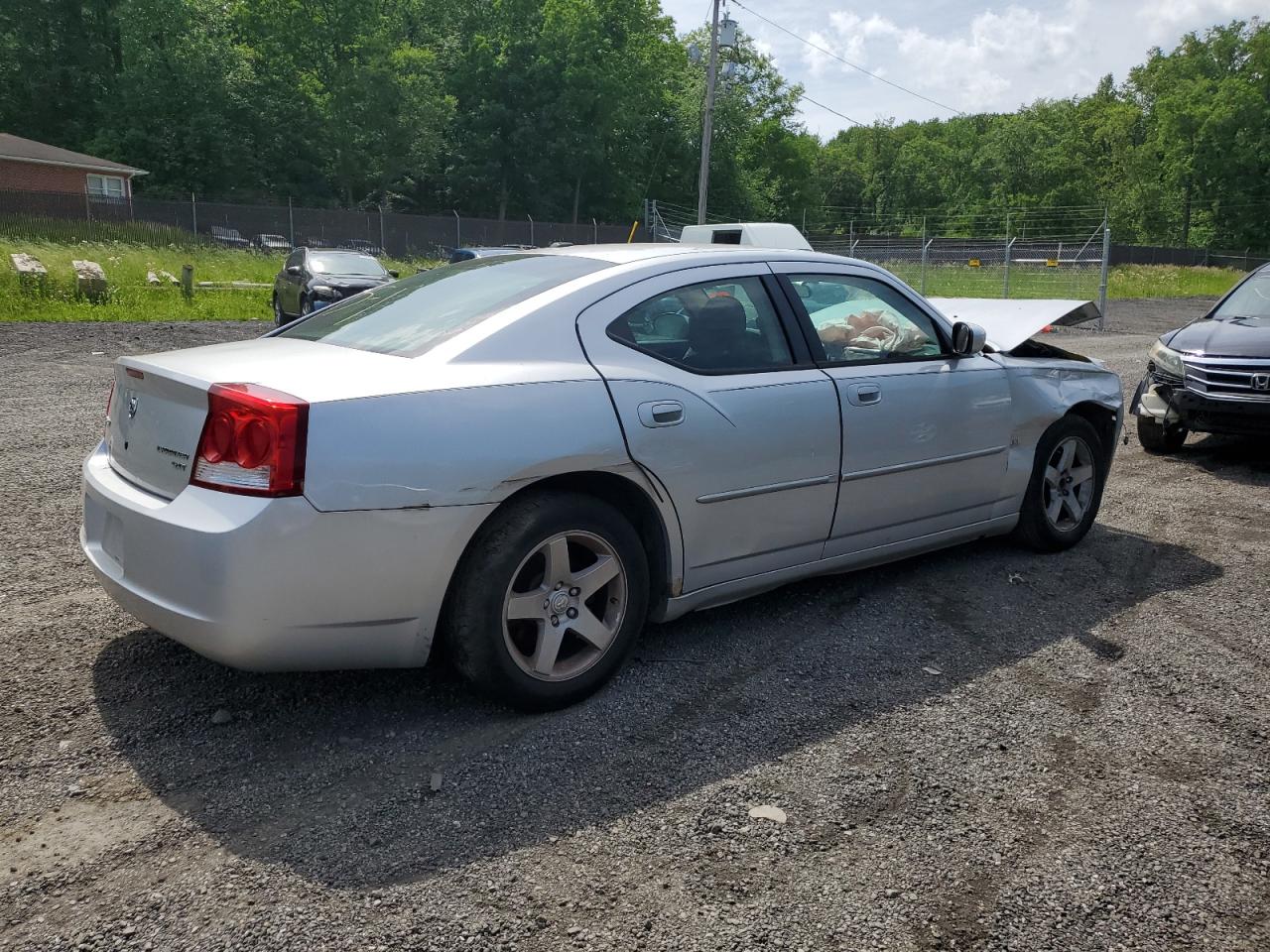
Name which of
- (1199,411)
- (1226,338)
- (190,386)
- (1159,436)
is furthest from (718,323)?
(1159,436)

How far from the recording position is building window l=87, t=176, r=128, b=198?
45.7 m

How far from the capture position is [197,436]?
3174 mm

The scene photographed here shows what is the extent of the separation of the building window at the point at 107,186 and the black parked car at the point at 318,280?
1193 inches

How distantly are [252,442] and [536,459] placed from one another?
856mm

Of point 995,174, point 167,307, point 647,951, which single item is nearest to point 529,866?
point 647,951

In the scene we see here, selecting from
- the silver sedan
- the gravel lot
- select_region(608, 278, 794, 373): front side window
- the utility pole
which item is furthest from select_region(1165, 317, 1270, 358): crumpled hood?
the utility pole

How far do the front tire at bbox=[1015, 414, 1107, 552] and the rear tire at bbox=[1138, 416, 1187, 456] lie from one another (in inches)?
130

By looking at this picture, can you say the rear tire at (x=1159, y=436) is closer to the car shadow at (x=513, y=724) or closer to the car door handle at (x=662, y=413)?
the car shadow at (x=513, y=724)

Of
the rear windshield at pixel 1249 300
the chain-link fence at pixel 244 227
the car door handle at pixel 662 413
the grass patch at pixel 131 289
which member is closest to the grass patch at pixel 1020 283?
the rear windshield at pixel 1249 300

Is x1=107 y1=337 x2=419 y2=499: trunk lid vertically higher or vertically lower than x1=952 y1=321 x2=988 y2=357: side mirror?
lower

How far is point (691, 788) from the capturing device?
3121mm

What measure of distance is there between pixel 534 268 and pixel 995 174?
326ft

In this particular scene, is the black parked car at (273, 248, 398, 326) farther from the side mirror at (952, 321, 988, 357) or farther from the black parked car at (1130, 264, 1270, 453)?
the side mirror at (952, 321, 988, 357)

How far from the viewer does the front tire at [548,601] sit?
131 inches
